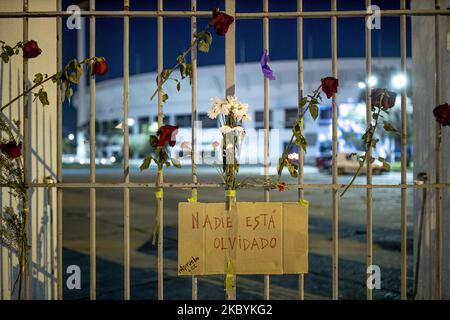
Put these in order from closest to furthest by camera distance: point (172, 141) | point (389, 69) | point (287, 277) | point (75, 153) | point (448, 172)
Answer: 1. point (172, 141)
2. point (448, 172)
3. point (287, 277)
4. point (389, 69)
5. point (75, 153)

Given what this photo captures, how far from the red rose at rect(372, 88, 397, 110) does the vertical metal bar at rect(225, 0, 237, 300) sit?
3.07 feet

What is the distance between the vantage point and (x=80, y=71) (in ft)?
10.3

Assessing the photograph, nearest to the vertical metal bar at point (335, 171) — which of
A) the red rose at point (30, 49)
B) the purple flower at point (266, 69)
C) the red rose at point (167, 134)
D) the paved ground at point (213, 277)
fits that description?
the purple flower at point (266, 69)

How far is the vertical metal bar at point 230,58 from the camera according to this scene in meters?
3.12

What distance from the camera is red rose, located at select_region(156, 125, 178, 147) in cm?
287

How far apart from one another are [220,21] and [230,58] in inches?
13.7

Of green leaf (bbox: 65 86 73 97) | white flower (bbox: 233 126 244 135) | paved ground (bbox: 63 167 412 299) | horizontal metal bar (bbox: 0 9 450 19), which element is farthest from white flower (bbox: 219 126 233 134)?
paved ground (bbox: 63 167 412 299)

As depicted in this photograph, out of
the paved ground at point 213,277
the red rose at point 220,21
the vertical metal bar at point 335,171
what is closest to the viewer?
the red rose at point 220,21

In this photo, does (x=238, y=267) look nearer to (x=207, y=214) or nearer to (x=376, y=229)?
(x=207, y=214)

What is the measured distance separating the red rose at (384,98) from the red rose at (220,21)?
1.07m

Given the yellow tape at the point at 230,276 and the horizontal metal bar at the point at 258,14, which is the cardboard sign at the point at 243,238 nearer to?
the yellow tape at the point at 230,276

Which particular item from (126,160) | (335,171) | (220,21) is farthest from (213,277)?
(220,21)
